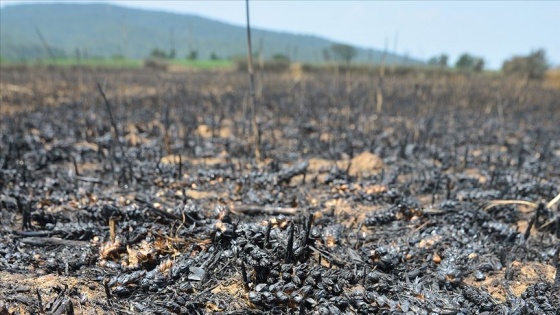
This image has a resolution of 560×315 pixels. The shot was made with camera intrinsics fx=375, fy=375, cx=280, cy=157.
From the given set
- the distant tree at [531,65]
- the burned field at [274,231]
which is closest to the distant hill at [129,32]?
the distant tree at [531,65]

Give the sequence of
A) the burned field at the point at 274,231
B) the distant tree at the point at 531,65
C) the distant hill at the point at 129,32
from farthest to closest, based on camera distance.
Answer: the distant hill at the point at 129,32
the distant tree at the point at 531,65
the burned field at the point at 274,231

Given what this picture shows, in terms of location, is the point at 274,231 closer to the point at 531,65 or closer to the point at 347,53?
the point at 347,53

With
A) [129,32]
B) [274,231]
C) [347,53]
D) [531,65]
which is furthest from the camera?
[129,32]

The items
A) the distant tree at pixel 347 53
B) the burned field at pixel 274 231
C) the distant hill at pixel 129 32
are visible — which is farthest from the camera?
the distant hill at pixel 129 32

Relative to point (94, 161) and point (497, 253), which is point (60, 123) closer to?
point (94, 161)

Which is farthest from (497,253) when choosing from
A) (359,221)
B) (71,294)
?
(71,294)

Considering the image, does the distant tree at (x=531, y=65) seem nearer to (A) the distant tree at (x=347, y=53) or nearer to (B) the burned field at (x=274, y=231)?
(A) the distant tree at (x=347, y=53)

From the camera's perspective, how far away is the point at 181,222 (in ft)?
11.4

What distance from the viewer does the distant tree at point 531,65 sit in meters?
24.7

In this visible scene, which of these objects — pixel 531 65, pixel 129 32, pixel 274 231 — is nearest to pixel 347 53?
pixel 274 231

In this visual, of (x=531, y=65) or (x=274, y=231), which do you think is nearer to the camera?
(x=274, y=231)

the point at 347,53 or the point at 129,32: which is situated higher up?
the point at 129,32

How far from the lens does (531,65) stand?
2431cm

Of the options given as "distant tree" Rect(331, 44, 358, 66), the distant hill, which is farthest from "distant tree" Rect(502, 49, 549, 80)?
the distant hill
